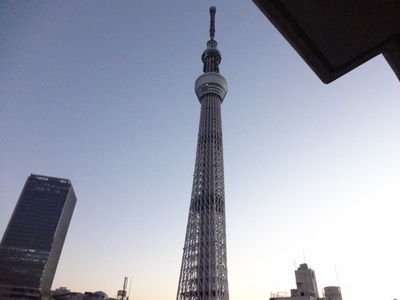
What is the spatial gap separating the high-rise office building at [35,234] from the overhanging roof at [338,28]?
153 meters

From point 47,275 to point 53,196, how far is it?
44873 mm

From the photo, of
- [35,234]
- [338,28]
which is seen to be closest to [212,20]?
[338,28]

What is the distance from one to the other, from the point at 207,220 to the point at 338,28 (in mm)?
61546

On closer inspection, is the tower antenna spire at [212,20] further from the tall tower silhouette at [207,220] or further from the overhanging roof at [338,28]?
the overhanging roof at [338,28]

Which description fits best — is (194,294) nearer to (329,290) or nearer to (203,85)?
(329,290)

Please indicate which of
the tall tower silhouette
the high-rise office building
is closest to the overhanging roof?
the tall tower silhouette

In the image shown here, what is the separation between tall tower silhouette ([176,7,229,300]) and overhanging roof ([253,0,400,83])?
5832 cm

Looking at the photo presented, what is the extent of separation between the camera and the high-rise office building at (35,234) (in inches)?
5541

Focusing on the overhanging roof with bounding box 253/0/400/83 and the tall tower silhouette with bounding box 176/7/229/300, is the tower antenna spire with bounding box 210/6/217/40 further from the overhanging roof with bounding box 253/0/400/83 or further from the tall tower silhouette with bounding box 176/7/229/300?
the overhanging roof with bounding box 253/0/400/83

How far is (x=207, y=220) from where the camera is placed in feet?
204

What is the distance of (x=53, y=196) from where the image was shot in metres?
169

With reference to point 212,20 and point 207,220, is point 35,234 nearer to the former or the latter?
point 207,220

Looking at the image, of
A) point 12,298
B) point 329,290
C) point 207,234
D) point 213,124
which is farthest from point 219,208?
point 12,298

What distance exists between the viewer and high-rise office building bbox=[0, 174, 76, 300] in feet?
462
